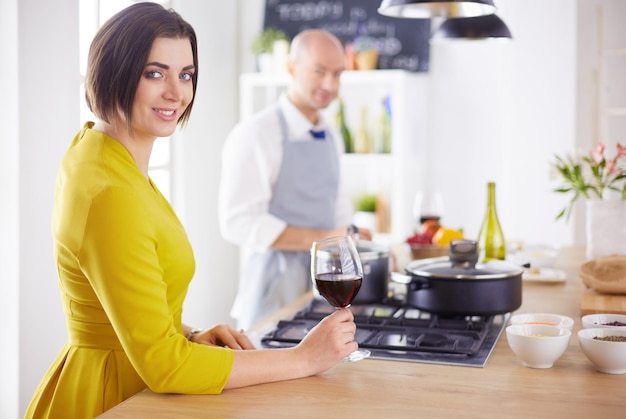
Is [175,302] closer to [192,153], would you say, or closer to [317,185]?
[317,185]

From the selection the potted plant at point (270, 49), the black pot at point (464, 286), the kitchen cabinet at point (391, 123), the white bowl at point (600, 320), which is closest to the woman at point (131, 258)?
the black pot at point (464, 286)

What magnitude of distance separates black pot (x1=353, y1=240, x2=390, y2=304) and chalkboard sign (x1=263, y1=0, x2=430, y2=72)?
281cm

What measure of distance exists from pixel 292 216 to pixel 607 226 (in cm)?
136

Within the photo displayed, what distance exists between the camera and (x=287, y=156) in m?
3.68

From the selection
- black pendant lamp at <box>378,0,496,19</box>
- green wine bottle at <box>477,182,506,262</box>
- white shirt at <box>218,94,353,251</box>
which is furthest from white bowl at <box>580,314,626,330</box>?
white shirt at <box>218,94,353,251</box>

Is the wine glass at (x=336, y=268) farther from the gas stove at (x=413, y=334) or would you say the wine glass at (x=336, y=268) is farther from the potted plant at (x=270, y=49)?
the potted plant at (x=270, y=49)

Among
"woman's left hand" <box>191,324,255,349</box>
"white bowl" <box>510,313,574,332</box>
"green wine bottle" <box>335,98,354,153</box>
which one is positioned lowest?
"woman's left hand" <box>191,324,255,349</box>

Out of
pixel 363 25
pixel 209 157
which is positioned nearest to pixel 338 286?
pixel 209 157

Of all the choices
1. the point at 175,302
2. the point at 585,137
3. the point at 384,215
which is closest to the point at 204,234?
the point at 384,215

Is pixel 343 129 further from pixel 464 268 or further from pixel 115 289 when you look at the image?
pixel 115 289

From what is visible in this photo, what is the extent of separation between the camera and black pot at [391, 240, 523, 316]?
2.08 m

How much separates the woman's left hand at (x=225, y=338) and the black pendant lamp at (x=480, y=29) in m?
1.75

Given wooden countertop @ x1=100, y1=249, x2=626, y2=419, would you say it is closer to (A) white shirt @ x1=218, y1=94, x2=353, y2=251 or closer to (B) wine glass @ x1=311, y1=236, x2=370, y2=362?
(B) wine glass @ x1=311, y1=236, x2=370, y2=362

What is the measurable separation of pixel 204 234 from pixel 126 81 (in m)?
3.23
